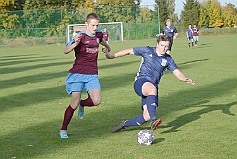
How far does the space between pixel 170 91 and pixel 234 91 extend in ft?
5.43

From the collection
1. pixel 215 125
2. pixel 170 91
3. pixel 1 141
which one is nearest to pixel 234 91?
pixel 170 91

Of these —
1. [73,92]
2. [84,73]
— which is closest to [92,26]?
[84,73]

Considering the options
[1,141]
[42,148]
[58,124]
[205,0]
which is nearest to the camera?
[42,148]

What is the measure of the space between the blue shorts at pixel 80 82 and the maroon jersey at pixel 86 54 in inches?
3.0

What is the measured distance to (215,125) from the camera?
876 centimetres

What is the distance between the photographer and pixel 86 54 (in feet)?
26.9

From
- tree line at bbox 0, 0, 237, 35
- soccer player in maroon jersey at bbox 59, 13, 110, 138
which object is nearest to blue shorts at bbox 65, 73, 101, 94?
soccer player in maroon jersey at bbox 59, 13, 110, 138

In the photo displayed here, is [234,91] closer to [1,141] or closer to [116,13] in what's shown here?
[1,141]

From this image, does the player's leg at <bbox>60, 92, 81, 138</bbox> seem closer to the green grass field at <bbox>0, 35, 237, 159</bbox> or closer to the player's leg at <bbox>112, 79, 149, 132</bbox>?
the green grass field at <bbox>0, 35, 237, 159</bbox>

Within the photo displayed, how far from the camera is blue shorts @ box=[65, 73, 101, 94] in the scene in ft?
26.7

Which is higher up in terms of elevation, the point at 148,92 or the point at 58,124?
the point at 148,92

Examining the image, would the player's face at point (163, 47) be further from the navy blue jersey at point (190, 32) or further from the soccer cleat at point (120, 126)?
the navy blue jersey at point (190, 32)

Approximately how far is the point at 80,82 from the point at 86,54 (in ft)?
1.48

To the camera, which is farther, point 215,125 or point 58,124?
point 58,124
